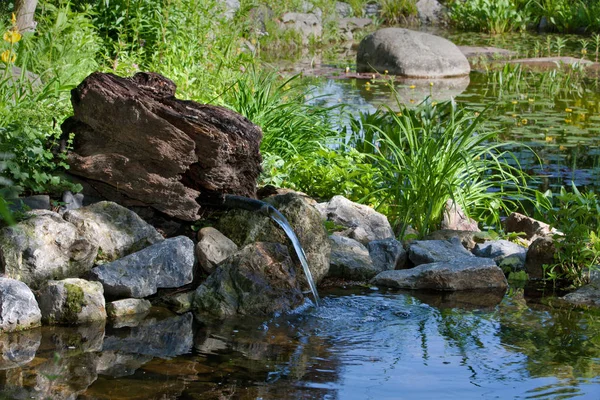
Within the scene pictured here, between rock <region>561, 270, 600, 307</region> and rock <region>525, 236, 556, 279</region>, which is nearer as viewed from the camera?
rock <region>561, 270, 600, 307</region>

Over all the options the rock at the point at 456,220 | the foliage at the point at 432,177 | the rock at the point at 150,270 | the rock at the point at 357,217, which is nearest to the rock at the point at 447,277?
the rock at the point at 357,217

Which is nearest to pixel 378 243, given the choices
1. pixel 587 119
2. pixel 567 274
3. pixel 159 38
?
pixel 567 274

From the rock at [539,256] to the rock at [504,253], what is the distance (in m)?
0.08

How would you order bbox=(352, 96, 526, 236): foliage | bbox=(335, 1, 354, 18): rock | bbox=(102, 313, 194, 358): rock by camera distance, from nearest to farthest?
1. bbox=(102, 313, 194, 358): rock
2. bbox=(352, 96, 526, 236): foliage
3. bbox=(335, 1, 354, 18): rock

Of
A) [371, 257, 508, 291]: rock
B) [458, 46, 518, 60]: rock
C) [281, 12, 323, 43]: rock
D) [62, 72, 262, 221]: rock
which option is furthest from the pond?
[281, 12, 323, 43]: rock

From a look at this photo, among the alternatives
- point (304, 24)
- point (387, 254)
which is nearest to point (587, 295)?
point (387, 254)

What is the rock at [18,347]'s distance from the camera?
4312 mm

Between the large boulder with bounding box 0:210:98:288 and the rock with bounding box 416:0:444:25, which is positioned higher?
the rock with bounding box 416:0:444:25

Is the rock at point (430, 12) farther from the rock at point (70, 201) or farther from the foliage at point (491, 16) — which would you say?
the rock at point (70, 201)

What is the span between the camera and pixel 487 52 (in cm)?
1909

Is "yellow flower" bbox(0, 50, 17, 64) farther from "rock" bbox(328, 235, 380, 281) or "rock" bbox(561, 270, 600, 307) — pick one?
"rock" bbox(561, 270, 600, 307)

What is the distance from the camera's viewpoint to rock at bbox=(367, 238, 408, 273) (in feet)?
20.6

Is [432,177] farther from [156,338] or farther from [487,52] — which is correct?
[487,52]

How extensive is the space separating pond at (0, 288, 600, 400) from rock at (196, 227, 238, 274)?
19.1 inches
